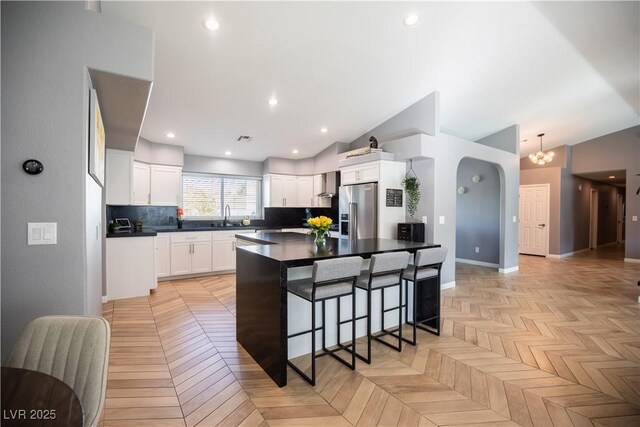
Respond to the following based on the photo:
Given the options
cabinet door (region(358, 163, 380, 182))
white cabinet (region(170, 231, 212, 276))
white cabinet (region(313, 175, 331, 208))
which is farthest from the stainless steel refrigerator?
white cabinet (region(170, 231, 212, 276))

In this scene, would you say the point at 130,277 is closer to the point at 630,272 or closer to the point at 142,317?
the point at 142,317

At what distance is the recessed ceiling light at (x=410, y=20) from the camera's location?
2972 mm

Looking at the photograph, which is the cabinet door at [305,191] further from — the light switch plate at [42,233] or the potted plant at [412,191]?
the light switch plate at [42,233]

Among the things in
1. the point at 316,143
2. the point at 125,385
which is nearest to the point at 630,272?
the point at 316,143

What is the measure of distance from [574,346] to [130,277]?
5180mm

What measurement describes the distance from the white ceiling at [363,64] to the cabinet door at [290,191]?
1.01 metres

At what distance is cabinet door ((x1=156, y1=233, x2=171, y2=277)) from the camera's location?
5.17m

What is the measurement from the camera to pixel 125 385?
220cm

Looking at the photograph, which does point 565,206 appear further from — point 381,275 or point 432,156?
point 381,275

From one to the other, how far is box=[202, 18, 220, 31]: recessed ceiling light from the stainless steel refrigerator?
2.87 metres

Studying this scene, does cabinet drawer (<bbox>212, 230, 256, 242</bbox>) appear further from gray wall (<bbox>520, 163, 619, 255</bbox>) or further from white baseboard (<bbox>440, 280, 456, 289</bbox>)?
gray wall (<bbox>520, 163, 619, 255</bbox>)

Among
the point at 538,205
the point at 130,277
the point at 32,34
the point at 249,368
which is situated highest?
the point at 32,34

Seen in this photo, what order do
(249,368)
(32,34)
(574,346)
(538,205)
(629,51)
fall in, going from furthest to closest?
(538,205) < (629,51) < (574,346) < (249,368) < (32,34)

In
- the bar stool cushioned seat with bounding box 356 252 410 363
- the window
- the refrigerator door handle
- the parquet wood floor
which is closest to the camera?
the parquet wood floor
